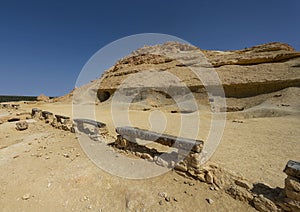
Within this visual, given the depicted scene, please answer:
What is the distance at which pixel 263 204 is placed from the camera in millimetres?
2678

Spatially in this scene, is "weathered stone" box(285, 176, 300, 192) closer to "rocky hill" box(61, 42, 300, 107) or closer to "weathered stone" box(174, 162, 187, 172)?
"weathered stone" box(174, 162, 187, 172)

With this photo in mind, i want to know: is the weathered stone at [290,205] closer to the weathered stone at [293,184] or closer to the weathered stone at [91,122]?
the weathered stone at [293,184]

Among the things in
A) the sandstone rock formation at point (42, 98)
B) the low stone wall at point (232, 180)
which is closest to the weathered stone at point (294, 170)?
the low stone wall at point (232, 180)

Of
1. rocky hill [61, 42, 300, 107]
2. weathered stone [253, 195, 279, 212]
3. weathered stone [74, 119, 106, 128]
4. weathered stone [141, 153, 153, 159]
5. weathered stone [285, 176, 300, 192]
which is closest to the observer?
weathered stone [285, 176, 300, 192]

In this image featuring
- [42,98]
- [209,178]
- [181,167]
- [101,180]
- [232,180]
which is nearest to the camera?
[232,180]

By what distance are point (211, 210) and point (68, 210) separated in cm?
259

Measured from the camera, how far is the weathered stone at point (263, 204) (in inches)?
102

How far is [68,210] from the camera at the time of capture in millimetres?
2824

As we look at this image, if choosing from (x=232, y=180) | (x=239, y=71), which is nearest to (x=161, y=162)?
(x=232, y=180)

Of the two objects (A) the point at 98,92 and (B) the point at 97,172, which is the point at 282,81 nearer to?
(B) the point at 97,172

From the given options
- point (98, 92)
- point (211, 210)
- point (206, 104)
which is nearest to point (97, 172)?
point (211, 210)

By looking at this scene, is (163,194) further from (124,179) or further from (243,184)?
(243,184)

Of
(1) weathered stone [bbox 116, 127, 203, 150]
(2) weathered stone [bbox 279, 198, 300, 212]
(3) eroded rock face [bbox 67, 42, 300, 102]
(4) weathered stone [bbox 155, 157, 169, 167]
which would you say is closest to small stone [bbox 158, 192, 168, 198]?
(4) weathered stone [bbox 155, 157, 169, 167]

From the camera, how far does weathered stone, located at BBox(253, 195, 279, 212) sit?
102 inches
